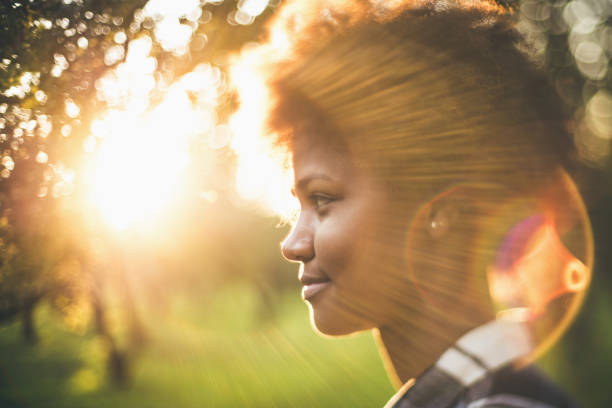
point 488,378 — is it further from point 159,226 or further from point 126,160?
point 159,226

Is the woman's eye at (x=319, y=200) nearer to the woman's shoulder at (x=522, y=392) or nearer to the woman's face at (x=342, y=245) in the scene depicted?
the woman's face at (x=342, y=245)

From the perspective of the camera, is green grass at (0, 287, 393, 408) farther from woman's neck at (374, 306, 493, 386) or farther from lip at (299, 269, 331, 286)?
woman's neck at (374, 306, 493, 386)

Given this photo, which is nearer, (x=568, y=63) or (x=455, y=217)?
(x=455, y=217)

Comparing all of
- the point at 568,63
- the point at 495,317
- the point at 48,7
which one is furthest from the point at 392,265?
the point at 568,63

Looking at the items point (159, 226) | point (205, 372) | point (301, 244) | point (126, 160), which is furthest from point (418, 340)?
point (159, 226)

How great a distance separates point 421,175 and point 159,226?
1550 centimetres

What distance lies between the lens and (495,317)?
1.50m

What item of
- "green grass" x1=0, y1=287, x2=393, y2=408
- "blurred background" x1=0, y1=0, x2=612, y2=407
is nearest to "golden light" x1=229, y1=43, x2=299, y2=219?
"blurred background" x1=0, y1=0, x2=612, y2=407

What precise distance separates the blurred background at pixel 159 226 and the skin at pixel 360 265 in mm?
667

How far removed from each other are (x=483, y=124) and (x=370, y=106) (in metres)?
0.42

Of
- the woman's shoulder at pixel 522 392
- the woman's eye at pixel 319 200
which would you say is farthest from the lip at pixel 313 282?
the woman's shoulder at pixel 522 392

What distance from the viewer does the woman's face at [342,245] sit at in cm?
158

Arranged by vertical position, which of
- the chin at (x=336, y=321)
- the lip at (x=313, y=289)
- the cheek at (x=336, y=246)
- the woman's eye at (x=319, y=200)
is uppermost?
the woman's eye at (x=319, y=200)

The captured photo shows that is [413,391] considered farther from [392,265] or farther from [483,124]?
[483,124]
